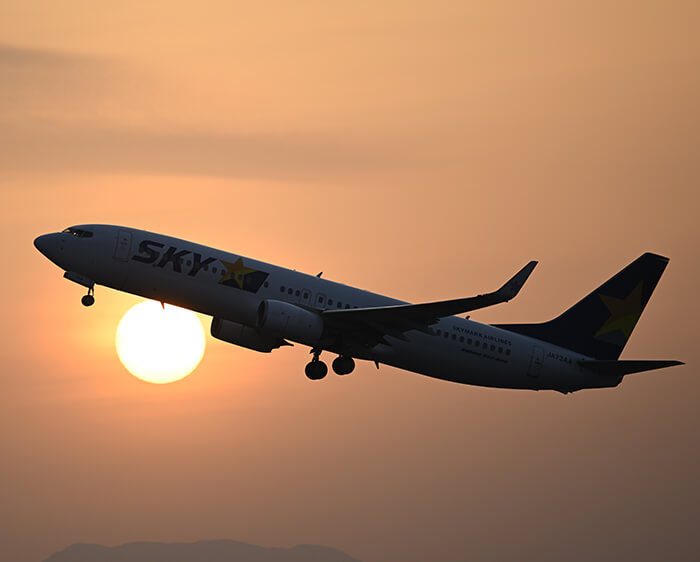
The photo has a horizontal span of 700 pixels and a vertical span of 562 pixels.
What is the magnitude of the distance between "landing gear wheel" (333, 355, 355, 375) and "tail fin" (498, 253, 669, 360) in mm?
9892

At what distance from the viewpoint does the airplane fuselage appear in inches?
2206

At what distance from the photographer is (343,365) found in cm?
6003

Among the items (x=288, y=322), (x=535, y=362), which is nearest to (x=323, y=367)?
(x=288, y=322)

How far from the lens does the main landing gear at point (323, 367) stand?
60.0 metres

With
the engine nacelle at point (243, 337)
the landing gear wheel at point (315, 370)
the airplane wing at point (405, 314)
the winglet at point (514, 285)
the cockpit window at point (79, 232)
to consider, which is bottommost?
the landing gear wheel at point (315, 370)

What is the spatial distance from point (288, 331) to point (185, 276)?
5.41m

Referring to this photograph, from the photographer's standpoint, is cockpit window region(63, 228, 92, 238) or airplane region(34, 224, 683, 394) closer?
airplane region(34, 224, 683, 394)

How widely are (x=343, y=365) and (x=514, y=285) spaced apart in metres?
11.2

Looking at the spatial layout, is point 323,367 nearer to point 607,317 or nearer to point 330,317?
point 330,317

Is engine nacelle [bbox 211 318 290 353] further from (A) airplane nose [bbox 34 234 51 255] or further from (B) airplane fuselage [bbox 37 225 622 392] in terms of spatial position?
(A) airplane nose [bbox 34 234 51 255]

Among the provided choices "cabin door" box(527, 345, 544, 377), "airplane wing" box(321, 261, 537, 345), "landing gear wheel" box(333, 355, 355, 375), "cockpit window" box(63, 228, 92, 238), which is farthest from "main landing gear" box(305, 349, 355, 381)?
"cockpit window" box(63, 228, 92, 238)

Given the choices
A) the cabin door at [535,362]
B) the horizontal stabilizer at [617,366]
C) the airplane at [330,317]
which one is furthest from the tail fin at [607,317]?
the cabin door at [535,362]

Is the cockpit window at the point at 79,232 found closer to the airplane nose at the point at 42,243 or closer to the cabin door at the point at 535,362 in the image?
the airplane nose at the point at 42,243

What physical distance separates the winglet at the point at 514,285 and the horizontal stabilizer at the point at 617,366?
12.1 m
